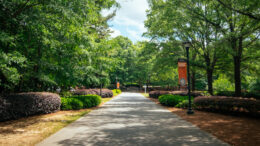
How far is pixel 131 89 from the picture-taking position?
67.0 m

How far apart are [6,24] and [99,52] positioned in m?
4.90

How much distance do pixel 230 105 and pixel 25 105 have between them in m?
10.6

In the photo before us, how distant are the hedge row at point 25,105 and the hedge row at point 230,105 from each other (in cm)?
943

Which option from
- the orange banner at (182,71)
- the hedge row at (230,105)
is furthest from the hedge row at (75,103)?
the hedge row at (230,105)

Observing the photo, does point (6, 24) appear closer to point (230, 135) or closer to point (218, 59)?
point (230, 135)

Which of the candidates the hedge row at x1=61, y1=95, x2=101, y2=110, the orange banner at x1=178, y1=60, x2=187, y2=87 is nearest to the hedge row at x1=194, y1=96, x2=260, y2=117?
the orange banner at x1=178, y1=60, x2=187, y2=87

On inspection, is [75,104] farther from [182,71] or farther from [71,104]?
[182,71]

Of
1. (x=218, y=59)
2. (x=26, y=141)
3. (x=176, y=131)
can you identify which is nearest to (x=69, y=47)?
(x=26, y=141)

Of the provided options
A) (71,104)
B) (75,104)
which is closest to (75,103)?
(75,104)

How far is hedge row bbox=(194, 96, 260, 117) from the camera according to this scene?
29.4ft

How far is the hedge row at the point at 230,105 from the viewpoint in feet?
29.4

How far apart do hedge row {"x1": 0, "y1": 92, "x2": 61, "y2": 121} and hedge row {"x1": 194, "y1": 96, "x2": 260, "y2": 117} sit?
371 inches

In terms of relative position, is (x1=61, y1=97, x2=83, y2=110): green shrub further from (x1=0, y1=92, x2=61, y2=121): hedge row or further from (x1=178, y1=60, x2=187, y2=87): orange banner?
(x1=178, y1=60, x2=187, y2=87): orange banner

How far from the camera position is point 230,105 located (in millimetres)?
9891
